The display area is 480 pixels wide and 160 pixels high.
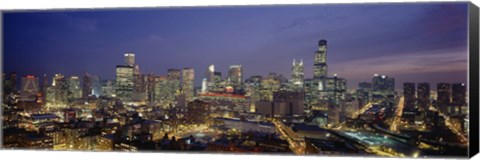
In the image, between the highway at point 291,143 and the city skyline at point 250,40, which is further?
the highway at point 291,143

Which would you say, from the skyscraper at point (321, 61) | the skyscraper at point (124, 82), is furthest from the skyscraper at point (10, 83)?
the skyscraper at point (321, 61)

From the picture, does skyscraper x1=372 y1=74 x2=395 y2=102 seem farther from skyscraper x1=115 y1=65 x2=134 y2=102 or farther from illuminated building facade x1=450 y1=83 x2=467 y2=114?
skyscraper x1=115 y1=65 x2=134 y2=102

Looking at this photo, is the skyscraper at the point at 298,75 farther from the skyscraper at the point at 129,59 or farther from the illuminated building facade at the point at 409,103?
the skyscraper at the point at 129,59

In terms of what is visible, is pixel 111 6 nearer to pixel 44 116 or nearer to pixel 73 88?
pixel 73 88

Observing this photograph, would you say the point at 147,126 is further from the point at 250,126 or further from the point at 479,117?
the point at 479,117

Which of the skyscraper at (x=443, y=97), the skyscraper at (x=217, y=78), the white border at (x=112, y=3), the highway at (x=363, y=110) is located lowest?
the highway at (x=363, y=110)

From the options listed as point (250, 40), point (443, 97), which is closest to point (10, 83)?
point (250, 40)

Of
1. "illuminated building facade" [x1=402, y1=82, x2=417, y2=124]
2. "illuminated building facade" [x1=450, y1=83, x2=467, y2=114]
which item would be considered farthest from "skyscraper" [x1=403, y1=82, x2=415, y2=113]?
"illuminated building facade" [x1=450, y1=83, x2=467, y2=114]
